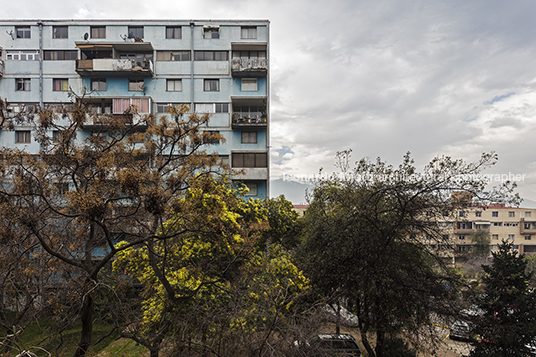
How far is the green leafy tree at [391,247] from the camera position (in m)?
10.4

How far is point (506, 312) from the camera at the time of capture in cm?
1205

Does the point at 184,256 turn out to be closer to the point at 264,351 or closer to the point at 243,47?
the point at 264,351

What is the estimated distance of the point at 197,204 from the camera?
9.02m

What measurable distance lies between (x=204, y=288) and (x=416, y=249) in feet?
28.1

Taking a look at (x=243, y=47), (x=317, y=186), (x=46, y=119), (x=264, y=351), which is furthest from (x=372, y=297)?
(x=243, y=47)

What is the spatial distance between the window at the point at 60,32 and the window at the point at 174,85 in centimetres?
937

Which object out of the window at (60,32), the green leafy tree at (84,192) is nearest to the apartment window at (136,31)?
the window at (60,32)

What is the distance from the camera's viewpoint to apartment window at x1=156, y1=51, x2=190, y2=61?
24188mm

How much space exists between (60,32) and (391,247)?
29.9 m

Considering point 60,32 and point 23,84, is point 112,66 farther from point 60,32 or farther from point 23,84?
point 23,84

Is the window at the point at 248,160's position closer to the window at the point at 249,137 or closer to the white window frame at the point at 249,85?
the window at the point at 249,137

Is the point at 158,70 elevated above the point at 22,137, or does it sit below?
above

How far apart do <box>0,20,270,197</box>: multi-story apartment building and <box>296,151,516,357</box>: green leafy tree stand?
12.4m

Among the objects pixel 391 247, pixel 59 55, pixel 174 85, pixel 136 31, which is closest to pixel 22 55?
pixel 59 55
